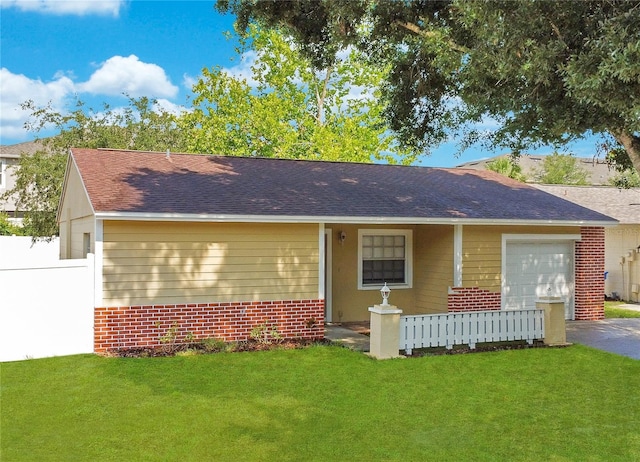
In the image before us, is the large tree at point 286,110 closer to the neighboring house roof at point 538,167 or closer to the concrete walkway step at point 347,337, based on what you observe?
the neighboring house roof at point 538,167

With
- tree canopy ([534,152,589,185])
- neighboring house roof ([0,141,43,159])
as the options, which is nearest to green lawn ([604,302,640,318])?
tree canopy ([534,152,589,185])

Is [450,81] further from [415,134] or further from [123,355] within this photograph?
[123,355]

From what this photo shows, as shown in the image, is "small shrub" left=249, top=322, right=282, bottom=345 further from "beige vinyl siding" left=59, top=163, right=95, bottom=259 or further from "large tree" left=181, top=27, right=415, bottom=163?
Result: "large tree" left=181, top=27, right=415, bottom=163

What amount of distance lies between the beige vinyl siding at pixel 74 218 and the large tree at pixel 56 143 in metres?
8.24

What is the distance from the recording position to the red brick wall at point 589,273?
16297mm

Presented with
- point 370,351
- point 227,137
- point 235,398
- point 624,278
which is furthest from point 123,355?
point 227,137

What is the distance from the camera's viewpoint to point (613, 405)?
848cm

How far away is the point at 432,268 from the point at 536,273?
115 inches

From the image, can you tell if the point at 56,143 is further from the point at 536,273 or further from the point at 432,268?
the point at 536,273

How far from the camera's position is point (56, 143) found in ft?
86.4

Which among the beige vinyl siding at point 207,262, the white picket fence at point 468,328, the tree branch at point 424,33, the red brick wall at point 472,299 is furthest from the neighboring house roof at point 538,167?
the tree branch at point 424,33

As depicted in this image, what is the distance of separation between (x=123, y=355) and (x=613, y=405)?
26.6 feet

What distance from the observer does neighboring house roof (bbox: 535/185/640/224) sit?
21.8 metres

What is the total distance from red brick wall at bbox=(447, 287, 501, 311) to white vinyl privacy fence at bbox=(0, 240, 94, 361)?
8143mm
